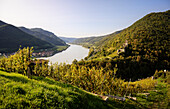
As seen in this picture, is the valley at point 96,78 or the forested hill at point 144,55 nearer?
the valley at point 96,78

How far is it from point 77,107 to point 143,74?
5276 inches

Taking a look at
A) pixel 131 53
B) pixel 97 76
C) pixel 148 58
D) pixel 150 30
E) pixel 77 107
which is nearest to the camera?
pixel 77 107

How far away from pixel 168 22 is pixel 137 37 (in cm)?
8172

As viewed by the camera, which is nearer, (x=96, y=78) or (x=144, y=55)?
(x=96, y=78)

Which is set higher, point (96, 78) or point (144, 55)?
point (144, 55)

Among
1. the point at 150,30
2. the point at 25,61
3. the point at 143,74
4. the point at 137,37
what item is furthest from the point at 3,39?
the point at 150,30

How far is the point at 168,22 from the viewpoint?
195m

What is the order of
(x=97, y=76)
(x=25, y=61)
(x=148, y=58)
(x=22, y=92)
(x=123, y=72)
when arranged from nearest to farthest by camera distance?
(x=22, y=92) → (x=25, y=61) → (x=97, y=76) → (x=123, y=72) → (x=148, y=58)

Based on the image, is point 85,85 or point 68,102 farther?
point 85,85

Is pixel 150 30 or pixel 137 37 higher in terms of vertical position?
pixel 150 30

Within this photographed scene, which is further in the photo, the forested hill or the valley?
the forested hill

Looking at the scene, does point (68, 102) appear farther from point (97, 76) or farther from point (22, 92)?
point (97, 76)

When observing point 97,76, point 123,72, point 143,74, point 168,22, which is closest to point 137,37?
point 168,22

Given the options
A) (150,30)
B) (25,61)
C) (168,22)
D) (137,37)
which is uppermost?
(168,22)
